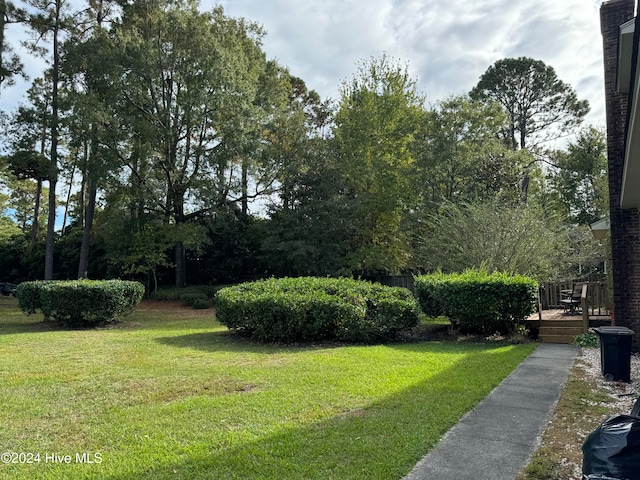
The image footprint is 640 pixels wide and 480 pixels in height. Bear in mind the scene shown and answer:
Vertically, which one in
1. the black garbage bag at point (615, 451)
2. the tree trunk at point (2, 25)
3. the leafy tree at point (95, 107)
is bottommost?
the black garbage bag at point (615, 451)

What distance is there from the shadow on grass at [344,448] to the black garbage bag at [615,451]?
1315 millimetres

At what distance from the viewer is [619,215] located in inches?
355

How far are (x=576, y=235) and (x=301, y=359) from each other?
19.2 m

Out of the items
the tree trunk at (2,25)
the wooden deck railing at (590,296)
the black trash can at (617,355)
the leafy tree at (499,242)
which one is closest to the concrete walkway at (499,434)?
the black trash can at (617,355)

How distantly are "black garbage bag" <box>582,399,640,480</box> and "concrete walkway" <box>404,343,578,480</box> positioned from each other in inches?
37.0

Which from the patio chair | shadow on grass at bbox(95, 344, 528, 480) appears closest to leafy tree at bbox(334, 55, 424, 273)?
the patio chair

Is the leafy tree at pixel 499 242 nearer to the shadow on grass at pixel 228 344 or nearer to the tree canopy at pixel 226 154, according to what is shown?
the tree canopy at pixel 226 154

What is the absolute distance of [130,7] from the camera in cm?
2117

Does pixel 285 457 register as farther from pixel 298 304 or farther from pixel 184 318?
pixel 184 318

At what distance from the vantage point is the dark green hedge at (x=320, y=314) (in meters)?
9.58

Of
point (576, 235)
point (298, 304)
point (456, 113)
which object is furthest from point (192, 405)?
point (576, 235)

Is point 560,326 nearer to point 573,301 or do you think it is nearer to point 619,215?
point 573,301

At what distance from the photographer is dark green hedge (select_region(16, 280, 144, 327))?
12.1 meters

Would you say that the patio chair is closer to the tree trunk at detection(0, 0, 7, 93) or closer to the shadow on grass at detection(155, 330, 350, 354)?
the shadow on grass at detection(155, 330, 350, 354)
